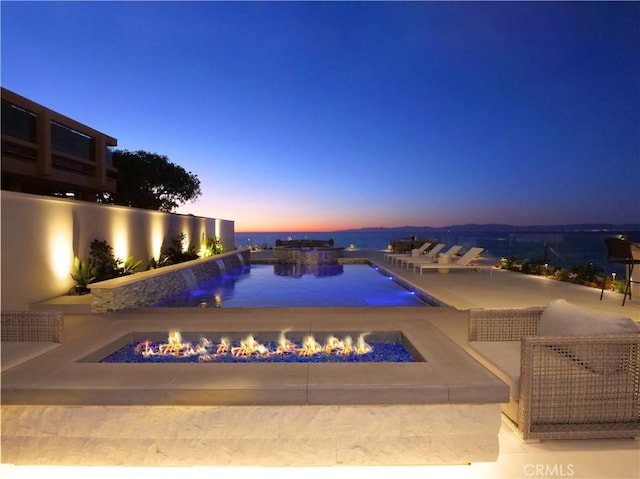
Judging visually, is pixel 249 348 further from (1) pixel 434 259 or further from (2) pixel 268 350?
(1) pixel 434 259

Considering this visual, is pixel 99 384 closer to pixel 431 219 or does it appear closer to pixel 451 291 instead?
pixel 451 291

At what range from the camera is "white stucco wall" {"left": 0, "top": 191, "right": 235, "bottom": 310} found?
18.6 ft

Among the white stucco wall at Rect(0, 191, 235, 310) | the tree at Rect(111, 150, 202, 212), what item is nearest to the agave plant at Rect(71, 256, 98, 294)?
the white stucco wall at Rect(0, 191, 235, 310)

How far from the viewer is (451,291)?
23.4 ft

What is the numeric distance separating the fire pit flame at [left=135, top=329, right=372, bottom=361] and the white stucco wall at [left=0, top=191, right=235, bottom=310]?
339 centimetres

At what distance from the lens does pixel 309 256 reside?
49.7ft

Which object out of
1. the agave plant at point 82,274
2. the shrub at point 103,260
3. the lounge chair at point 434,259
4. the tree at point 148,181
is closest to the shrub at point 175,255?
the shrub at point 103,260

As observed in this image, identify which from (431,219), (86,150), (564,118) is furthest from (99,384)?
(431,219)

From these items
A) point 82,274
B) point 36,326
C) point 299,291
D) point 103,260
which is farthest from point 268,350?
point 103,260

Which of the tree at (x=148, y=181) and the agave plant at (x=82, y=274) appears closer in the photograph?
the agave plant at (x=82, y=274)

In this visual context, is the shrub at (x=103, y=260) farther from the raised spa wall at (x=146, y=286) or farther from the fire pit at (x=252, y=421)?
the fire pit at (x=252, y=421)

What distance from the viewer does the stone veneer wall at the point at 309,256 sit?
49.8 ft

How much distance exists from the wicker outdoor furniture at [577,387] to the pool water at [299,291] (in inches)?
171

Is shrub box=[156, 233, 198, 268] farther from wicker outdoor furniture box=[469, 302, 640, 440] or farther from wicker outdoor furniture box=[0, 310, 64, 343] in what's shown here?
wicker outdoor furniture box=[469, 302, 640, 440]
